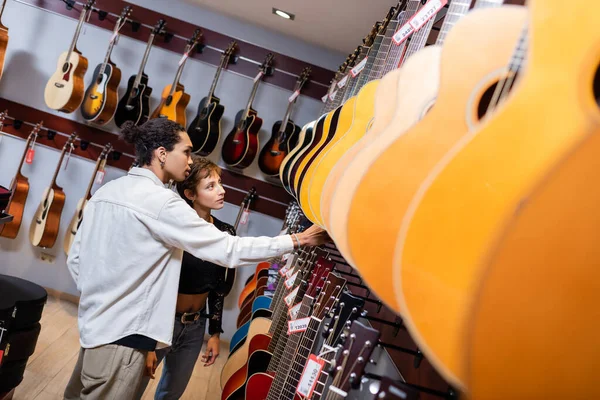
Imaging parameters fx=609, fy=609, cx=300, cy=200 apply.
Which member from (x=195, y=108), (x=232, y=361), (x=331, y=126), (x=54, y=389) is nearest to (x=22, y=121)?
(x=195, y=108)

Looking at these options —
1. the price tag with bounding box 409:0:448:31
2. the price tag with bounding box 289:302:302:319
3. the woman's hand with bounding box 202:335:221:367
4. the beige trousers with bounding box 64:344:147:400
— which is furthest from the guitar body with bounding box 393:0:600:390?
the woman's hand with bounding box 202:335:221:367

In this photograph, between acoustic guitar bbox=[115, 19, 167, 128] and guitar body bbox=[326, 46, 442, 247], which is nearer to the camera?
guitar body bbox=[326, 46, 442, 247]

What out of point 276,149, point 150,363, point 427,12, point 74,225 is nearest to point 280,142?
point 276,149

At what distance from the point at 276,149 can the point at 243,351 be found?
7.57ft

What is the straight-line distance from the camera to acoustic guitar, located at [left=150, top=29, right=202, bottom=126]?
185 inches

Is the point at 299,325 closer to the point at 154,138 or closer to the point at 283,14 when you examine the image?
the point at 154,138

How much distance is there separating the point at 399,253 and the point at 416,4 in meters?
1.47

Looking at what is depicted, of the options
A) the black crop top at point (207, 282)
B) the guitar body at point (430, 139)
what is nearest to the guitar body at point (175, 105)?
the black crop top at point (207, 282)

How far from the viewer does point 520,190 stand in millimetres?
422

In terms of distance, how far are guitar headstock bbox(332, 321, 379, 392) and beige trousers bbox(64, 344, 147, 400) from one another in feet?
4.56

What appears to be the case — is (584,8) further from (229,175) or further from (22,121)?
(22,121)

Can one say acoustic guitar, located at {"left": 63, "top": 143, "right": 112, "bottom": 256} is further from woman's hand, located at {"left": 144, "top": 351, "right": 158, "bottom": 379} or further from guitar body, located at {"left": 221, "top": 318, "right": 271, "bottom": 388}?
woman's hand, located at {"left": 144, "top": 351, "right": 158, "bottom": 379}

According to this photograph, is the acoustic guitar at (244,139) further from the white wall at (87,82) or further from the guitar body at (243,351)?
the guitar body at (243,351)

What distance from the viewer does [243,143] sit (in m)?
4.79
